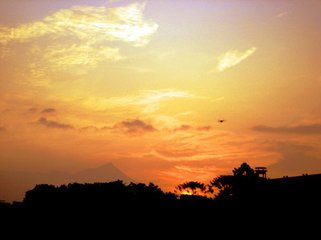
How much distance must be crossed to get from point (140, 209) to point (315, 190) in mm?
14021

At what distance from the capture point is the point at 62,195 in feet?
116

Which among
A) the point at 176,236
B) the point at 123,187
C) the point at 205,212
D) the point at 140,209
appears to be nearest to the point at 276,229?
the point at 205,212

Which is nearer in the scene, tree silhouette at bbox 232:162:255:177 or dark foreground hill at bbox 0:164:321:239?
dark foreground hill at bbox 0:164:321:239

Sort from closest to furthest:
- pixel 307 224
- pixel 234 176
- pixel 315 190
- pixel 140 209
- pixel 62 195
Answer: pixel 307 224 < pixel 315 190 < pixel 140 209 < pixel 62 195 < pixel 234 176

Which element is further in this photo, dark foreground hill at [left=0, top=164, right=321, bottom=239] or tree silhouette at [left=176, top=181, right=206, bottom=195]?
tree silhouette at [left=176, top=181, right=206, bottom=195]

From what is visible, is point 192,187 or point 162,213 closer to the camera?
point 162,213

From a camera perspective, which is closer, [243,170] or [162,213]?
[162,213]

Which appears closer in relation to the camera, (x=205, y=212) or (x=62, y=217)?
(x=205, y=212)

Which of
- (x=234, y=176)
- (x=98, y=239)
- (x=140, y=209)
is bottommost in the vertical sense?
(x=98, y=239)

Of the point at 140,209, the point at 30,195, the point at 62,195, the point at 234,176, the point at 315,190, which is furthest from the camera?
the point at 234,176

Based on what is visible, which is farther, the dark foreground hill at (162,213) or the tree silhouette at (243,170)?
the tree silhouette at (243,170)

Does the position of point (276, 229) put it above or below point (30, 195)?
below

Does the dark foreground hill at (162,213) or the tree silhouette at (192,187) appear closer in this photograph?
the dark foreground hill at (162,213)

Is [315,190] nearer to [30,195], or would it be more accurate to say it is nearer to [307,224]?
[307,224]
